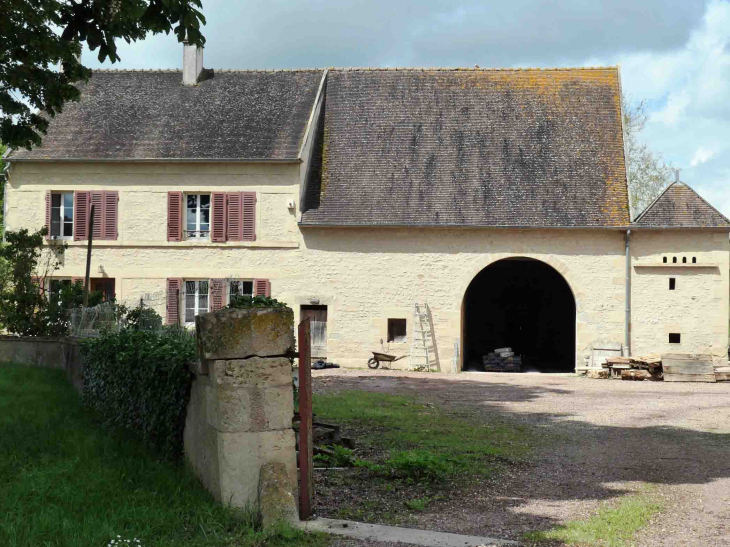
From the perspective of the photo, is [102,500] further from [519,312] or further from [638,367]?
[519,312]

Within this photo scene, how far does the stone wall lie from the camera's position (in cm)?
1477

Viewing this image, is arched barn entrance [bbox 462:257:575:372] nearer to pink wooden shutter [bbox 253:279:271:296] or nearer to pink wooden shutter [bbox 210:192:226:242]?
pink wooden shutter [bbox 253:279:271:296]

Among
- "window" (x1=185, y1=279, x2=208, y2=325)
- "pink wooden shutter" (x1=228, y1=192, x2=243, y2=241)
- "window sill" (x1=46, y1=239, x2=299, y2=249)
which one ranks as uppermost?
"pink wooden shutter" (x1=228, y1=192, x2=243, y2=241)

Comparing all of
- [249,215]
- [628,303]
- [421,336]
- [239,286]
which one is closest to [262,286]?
[239,286]

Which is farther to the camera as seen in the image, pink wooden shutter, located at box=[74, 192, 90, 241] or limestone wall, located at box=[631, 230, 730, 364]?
Answer: pink wooden shutter, located at box=[74, 192, 90, 241]

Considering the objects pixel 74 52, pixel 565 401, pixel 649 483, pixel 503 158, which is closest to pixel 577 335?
pixel 503 158

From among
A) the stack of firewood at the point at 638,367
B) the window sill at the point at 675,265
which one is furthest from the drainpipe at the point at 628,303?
the stack of firewood at the point at 638,367

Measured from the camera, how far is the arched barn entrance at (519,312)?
28.4m

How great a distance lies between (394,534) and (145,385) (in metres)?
3.31

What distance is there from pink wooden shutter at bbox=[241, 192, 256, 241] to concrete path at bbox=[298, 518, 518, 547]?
16.3m

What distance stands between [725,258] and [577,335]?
4.07 metres

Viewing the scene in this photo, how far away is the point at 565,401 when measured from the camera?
47.8ft

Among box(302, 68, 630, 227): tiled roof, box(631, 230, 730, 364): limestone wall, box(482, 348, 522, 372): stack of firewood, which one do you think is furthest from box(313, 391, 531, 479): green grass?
box(631, 230, 730, 364): limestone wall

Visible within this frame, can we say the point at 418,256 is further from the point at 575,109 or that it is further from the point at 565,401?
the point at 565,401
